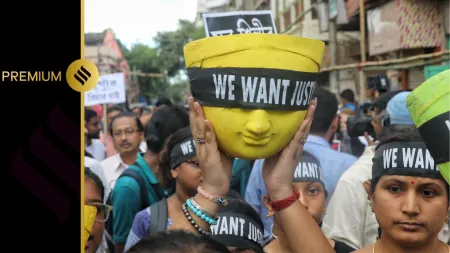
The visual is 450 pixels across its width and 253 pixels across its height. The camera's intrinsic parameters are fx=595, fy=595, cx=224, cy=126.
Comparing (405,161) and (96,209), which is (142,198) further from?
(405,161)

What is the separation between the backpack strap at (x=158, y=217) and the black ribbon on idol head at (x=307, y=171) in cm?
67

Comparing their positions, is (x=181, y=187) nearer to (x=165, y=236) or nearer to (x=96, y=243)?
(x=96, y=243)

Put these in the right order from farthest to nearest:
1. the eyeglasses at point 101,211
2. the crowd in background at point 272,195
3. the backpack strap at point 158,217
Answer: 1. the backpack strap at point 158,217
2. the eyeglasses at point 101,211
3. the crowd in background at point 272,195

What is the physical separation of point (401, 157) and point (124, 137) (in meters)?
3.46

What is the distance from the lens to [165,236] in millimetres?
1357

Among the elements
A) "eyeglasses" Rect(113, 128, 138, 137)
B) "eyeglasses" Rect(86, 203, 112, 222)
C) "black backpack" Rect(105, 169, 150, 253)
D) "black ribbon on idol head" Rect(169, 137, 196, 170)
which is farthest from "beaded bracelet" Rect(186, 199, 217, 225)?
"eyeglasses" Rect(113, 128, 138, 137)

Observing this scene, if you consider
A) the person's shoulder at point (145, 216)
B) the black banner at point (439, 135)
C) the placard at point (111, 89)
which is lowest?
the person's shoulder at point (145, 216)

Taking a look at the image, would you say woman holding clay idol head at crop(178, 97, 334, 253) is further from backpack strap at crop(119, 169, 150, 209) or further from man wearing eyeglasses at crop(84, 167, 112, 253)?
backpack strap at crop(119, 169, 150, 209)

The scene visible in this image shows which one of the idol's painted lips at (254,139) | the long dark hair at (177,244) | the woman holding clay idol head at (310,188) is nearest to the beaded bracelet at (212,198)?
the idol's painted lips at (254,139)

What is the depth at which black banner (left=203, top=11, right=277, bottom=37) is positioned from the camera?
329 centimetres

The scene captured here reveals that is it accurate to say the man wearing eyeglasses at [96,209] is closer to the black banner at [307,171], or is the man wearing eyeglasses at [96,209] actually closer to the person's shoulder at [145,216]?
the person's shoulder at [145,216]

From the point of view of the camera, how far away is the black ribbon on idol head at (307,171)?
9.70 feet

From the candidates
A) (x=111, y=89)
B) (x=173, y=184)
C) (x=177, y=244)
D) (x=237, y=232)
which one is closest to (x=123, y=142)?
(x=173, y=184)
